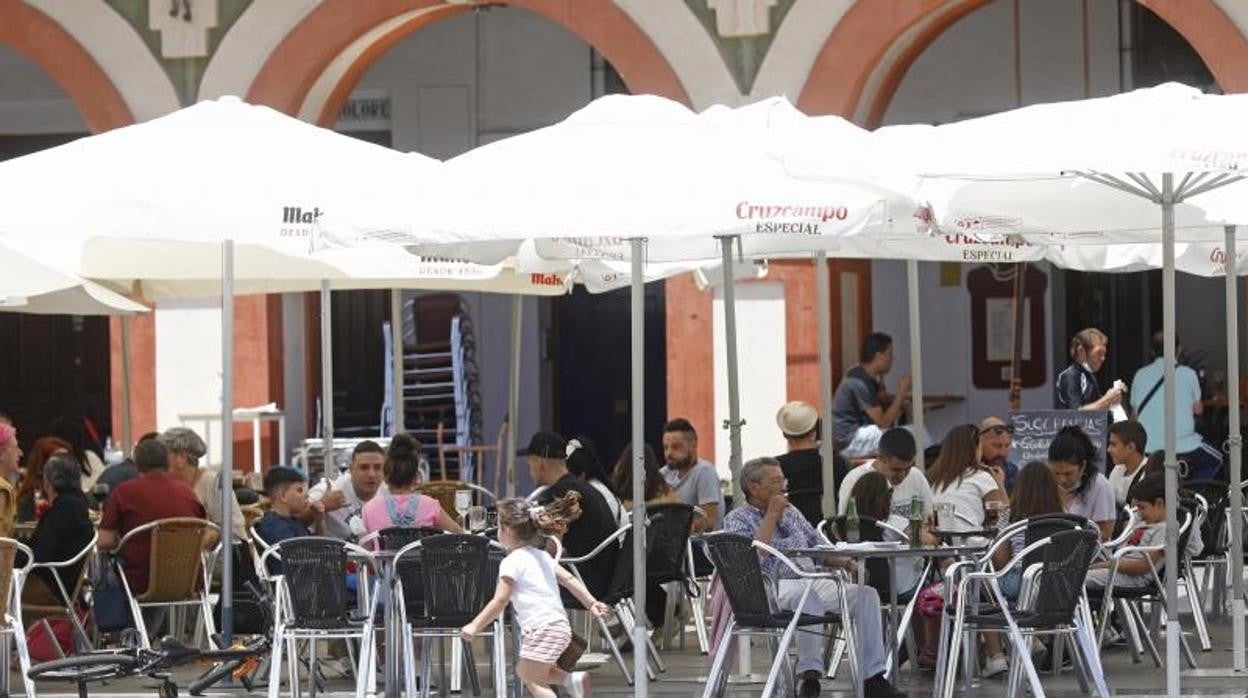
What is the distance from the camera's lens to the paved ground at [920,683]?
39.2ft

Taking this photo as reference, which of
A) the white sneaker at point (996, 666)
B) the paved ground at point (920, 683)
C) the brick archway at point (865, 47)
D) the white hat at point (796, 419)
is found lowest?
the paved ground at point (920, 683)

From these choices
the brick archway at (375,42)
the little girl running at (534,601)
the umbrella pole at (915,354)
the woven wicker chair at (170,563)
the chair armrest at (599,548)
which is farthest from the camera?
the brick archway at (375,42)

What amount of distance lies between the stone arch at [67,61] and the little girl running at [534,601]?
9593mm

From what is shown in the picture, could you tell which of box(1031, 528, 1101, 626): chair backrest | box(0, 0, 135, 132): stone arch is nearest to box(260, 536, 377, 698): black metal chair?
box(1031, 528, 1101, 626): chair backrest

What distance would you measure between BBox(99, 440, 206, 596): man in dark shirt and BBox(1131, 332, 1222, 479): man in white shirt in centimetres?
664

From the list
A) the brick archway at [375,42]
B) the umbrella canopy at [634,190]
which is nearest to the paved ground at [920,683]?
the umbrella canopy at [634,190]

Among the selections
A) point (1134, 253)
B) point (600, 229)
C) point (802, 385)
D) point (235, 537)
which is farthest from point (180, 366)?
point (600, 229)

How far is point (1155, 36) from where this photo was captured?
68.6 ft

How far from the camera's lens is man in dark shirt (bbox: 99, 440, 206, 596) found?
42.9ft

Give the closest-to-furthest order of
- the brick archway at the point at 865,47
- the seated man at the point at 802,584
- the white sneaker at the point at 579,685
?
the white sneaker at the point at 579,685 < the seated man at the point at 802,584 < the brick archway at the point at 865,47

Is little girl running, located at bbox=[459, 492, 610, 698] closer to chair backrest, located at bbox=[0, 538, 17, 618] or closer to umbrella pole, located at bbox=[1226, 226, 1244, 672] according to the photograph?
chair backrest, located at bbox=[0, 538, 17, 618]

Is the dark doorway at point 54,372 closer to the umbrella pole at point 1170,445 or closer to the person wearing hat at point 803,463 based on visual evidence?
the person wearing hat at point 803,463

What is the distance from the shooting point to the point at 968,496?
12.9 meters

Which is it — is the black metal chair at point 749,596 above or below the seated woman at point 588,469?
below
